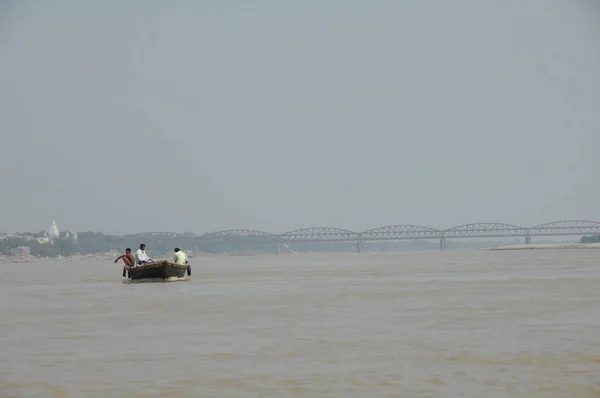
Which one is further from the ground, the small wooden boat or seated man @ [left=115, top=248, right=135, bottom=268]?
seated man @ [left=115, top=248, right=135, bottom=268]

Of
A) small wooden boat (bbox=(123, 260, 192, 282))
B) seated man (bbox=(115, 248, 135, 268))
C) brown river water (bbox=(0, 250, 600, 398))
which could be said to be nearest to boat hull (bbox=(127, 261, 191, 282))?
small wooden boat (bbox=(123, 260, 192, 282))

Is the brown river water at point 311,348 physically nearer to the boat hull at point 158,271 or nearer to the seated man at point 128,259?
the boat hull at point 158,271

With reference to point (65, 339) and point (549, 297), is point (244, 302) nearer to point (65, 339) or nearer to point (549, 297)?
point (549, 297)

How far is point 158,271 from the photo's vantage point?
53.0m

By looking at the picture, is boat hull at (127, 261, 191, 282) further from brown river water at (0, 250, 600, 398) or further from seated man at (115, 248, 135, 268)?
brown river water at (0, 250, 600, 398)

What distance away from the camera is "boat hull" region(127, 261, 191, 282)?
52.6 meters

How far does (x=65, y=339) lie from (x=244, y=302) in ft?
43.4

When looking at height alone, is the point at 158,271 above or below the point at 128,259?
below

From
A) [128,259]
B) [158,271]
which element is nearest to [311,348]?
[158,271]

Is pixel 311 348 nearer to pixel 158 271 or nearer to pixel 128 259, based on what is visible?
pixel 158 271

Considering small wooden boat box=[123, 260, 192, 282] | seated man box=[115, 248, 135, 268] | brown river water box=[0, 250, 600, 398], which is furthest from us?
seated man box=[115, 248, 135, 268]

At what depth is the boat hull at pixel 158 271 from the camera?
5259cm

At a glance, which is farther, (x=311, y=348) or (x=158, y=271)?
(x=158, y=271)

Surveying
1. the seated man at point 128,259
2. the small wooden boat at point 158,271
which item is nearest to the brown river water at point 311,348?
the small wooden boat at point 158,271
